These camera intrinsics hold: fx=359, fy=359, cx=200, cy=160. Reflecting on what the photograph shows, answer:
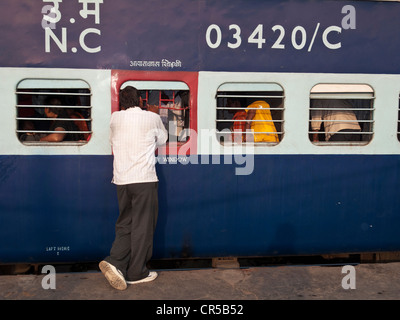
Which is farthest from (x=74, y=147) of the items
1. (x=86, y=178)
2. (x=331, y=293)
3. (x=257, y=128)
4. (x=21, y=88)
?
(x=331, y=293)

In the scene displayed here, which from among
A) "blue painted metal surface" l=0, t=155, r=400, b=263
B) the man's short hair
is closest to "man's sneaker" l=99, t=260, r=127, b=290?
"blue painted metal surface" l=0, t=155, r=400, b=263

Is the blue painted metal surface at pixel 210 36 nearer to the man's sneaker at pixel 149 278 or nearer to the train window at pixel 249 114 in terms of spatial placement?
the train window at pixel 249 114

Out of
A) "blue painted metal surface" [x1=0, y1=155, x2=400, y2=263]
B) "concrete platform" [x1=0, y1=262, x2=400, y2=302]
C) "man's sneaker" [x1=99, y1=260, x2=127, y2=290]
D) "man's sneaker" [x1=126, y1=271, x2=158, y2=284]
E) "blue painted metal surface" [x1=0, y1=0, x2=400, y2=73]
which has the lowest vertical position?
"concrete platform" [x1=0, y1=262, x2=400, y2=302]

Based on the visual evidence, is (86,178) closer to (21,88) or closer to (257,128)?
(21,88)

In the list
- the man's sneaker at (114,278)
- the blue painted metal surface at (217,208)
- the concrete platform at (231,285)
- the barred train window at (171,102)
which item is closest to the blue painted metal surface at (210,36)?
the barred train window at (171,102)

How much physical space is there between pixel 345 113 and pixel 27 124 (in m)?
3.11

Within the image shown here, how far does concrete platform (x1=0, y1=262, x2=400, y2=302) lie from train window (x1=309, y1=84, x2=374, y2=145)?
1.30 m

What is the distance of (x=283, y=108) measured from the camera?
11.6ft

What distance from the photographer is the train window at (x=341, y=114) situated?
3.58 metres

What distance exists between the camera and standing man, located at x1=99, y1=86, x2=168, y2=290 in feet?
10.3

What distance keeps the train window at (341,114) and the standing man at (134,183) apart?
1.55 meters

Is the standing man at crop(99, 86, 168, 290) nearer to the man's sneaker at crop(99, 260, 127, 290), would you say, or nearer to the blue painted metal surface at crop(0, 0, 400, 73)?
the man's sneaker at crop(99, 260, 127, 290)

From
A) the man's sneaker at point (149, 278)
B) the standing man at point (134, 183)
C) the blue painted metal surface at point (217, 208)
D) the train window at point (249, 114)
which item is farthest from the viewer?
the train window at point (249, 114)

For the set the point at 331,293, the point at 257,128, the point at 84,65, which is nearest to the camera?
the point at 331,293
